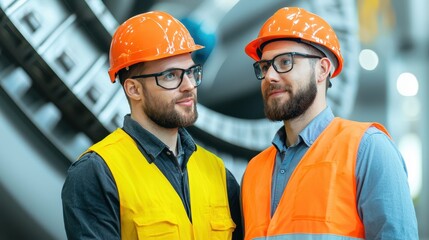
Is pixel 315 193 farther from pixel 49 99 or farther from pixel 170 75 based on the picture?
pixel 49 99

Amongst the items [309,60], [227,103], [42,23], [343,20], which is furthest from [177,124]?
[343,20]

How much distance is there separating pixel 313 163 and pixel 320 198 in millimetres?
112

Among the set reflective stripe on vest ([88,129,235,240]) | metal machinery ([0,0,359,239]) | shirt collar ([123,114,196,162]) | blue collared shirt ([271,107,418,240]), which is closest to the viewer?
blue collared shirt ([271,107,418,240])

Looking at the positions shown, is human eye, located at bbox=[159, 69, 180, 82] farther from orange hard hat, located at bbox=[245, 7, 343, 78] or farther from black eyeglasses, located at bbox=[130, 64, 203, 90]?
orange hard hat, located at bbox=[245, 7, 343, 78]

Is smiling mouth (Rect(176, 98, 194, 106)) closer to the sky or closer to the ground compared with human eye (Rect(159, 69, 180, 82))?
closer to the ground

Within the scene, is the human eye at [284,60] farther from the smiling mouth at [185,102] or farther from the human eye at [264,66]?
the smiling mouth at [185,102]

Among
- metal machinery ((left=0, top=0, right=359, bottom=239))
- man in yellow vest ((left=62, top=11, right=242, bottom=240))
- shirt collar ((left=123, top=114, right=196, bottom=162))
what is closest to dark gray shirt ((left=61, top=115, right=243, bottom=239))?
man in yellow vest ((left=62, top=11, right=242, bottom=240))

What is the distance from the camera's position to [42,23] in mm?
2264

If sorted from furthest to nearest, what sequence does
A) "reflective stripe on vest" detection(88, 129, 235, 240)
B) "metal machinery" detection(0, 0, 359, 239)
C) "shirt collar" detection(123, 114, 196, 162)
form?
1. "metal machinery" detection(0, 0, 359, 239)
2. "shirt collar" detection(123, 114, 196, 162)
3. "reflective stripe on vest" detection(88, 129, 235, 240)

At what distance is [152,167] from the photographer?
198 centimetres

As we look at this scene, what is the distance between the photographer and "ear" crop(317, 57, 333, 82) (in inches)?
81.8

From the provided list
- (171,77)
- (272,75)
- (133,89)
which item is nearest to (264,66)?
(272,75)

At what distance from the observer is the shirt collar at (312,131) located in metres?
2.01

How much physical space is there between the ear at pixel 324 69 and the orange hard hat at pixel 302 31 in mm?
34
